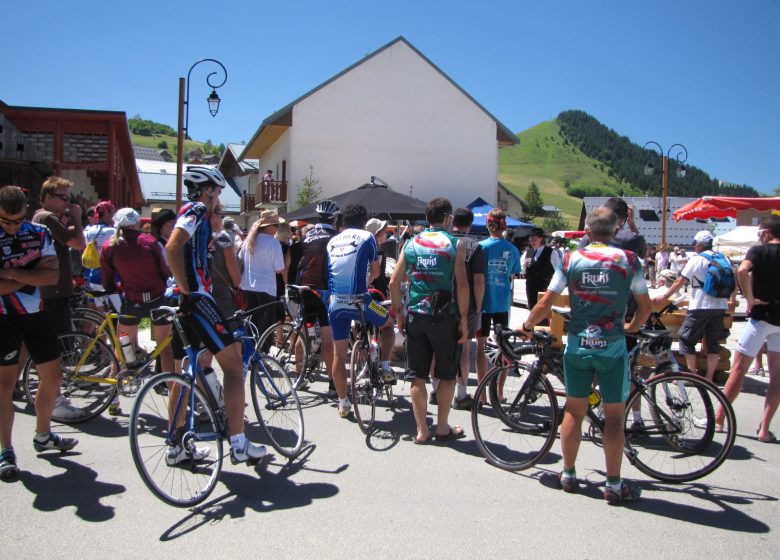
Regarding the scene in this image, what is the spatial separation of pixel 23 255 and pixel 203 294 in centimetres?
140

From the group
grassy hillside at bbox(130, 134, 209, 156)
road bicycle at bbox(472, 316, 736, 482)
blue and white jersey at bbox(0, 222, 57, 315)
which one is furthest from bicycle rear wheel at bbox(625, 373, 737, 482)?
grassy hillside at bbox(130, 134, 209, 156)

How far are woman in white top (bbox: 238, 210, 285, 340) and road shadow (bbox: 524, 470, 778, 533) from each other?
4057 mm

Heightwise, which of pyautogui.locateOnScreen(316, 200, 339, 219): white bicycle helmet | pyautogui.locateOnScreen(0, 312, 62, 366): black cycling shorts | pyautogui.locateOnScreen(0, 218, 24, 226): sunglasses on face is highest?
pyautogui.locateOnScreen(316, 200, 339, 219): white bicycle helmet

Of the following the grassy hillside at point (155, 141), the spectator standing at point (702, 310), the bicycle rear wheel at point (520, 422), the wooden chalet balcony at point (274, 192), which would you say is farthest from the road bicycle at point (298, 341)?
the grassy hillside at point (155, 141)

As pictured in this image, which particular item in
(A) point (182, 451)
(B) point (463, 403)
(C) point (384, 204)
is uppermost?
(C) point (384, 204)

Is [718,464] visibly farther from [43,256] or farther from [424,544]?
[43,256]

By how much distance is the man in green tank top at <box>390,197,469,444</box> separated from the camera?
513cm

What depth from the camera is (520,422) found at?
5066 mm

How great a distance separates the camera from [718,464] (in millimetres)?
4465

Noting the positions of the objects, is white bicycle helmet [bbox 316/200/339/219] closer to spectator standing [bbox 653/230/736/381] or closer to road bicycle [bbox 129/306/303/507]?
road bicycle [bbox 129/306/303/507]

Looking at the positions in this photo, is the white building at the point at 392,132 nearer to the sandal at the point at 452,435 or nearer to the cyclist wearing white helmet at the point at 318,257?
the cyclist wearing white helmet at the point at 318,257

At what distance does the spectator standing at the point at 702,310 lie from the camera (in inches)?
263

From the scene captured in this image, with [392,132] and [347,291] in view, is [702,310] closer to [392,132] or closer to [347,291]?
[347,291]

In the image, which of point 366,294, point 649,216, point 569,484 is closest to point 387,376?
point 366,294
